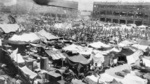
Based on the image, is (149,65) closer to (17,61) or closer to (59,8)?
(17,61)

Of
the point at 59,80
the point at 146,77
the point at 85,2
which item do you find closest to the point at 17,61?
the point at 59,80

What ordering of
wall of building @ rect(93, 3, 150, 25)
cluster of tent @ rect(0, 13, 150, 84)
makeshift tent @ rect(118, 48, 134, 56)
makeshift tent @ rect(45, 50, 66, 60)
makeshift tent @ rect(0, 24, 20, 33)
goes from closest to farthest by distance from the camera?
cluster of tent @ rect(0, 13, 150, 84) → makeshift tent @ rect(45, 50, 66, 60) → makeshift tent @ rect(118, 48, 134, 56) → makeshift tent @ rect(0, 24, 20, 33) → wall of building @ rect(93, 3, 150, 25)

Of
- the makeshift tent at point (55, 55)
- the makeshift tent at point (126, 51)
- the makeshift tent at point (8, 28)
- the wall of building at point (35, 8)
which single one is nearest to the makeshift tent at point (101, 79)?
the makeshift tent at point (55, 55)

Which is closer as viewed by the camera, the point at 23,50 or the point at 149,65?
the point at 149,65

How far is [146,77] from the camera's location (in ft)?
35.4

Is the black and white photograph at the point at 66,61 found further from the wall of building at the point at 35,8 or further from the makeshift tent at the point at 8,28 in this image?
the wall of building at the point at 35,8

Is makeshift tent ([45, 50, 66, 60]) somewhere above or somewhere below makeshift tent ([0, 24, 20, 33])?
below

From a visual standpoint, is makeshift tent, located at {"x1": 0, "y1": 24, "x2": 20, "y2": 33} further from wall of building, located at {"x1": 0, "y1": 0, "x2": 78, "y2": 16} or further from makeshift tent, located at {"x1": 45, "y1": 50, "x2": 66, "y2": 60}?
wall of building, located at {"x1": 0, "y1": 0, "x2": 78, "y2": 16}

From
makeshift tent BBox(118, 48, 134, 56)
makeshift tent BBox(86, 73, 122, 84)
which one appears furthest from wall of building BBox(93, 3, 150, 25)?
makeshift tent BBox(86, 73, 122, 84)

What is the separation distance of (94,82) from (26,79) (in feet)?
13.0

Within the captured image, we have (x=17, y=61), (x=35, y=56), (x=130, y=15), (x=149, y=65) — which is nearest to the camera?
(x=17, y=61)

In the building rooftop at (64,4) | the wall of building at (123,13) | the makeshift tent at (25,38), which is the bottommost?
the wall of building at (123,13)

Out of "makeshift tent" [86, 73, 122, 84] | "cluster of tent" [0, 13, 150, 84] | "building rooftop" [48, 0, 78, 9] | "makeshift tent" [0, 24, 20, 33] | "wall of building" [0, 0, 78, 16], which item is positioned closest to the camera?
"makeshift tent" [86, 73, 122, 84]

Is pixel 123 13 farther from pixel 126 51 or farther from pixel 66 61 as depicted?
pixel 66 61
